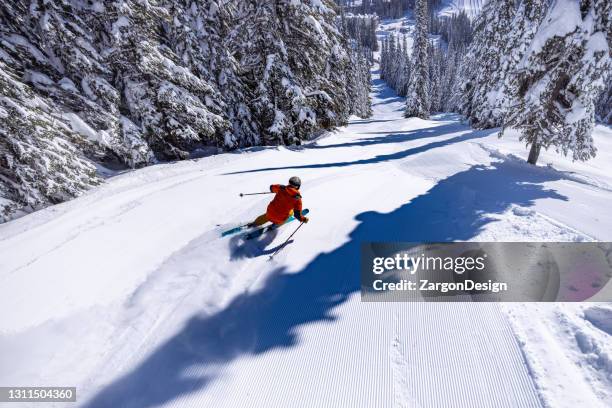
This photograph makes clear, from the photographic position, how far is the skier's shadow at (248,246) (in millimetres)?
6066

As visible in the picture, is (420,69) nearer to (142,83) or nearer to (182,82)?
(182,82)

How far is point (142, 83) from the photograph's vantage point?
1228cm

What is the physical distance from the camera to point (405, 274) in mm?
5383

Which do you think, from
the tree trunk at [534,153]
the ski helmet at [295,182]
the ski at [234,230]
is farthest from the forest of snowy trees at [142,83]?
the tree trunk at [534,153]

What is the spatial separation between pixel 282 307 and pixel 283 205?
2.55 meters

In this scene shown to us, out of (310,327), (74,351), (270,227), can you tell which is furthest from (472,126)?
(74,351)

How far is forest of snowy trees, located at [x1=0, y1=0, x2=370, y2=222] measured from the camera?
8570 mm

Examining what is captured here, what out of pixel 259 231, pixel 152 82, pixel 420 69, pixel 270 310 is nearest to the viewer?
pixel 270 310

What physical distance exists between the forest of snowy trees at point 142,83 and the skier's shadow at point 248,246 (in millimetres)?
5979

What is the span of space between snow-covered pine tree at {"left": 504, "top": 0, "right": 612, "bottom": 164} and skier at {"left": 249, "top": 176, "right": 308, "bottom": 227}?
34.7ft

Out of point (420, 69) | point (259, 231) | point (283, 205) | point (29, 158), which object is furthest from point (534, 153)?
point (420, 69)

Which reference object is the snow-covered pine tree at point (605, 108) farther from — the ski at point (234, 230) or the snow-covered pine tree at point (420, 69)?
the ski at point (234, 230)

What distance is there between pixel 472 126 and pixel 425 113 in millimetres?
19373

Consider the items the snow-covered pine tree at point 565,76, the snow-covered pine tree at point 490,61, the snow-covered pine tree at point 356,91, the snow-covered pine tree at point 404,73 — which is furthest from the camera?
the snow-covered pine tree at point 404,73
